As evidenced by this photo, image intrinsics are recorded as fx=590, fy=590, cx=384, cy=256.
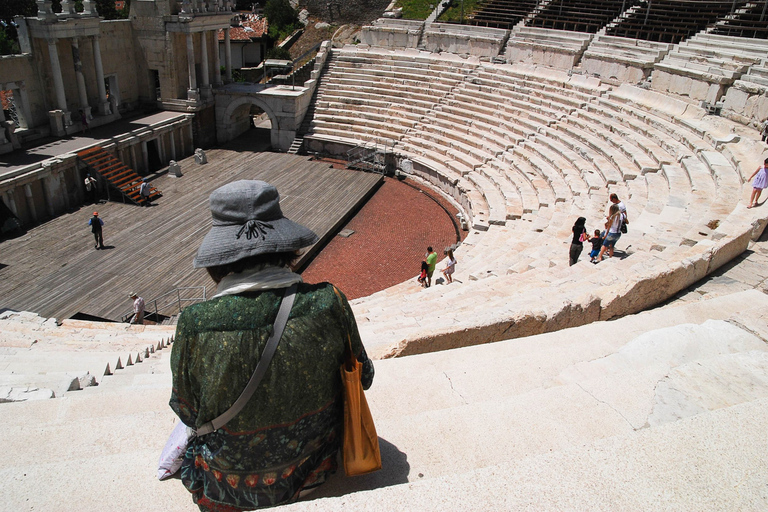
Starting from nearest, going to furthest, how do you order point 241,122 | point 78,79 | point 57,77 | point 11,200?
1. point 11,200
2. point 57,77
3. point 78,79
4. point 241,122

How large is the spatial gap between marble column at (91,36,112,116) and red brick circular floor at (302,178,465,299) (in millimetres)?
9685


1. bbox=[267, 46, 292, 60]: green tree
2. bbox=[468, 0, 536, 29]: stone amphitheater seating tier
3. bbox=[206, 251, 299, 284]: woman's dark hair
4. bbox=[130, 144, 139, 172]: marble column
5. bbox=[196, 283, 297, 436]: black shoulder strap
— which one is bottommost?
bbox=[130, 144, 139, 172]: marble column

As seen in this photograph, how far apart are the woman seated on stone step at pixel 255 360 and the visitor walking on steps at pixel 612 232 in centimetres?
775

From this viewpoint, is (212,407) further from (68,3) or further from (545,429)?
(68,3)

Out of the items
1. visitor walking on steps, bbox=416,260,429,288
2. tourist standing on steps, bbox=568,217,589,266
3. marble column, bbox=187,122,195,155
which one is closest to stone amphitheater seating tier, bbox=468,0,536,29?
marble column, bbox=187,122,195,155

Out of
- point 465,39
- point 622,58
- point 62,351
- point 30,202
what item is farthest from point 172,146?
point 622,58

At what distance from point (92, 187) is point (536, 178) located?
1249 cm

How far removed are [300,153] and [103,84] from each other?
7.02m

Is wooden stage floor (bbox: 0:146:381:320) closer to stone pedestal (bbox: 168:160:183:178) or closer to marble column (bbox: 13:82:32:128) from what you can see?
stone pedestal (bbox: 168:160:183:178)

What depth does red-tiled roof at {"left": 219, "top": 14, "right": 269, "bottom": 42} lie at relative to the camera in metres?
35.8

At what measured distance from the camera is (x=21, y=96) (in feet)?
57.0

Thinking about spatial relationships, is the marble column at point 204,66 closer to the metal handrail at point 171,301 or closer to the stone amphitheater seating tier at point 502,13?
the stone amphitheater seating tier at point 502,13

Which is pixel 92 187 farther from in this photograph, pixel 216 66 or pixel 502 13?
pixel 502 13

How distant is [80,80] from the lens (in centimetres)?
1900
